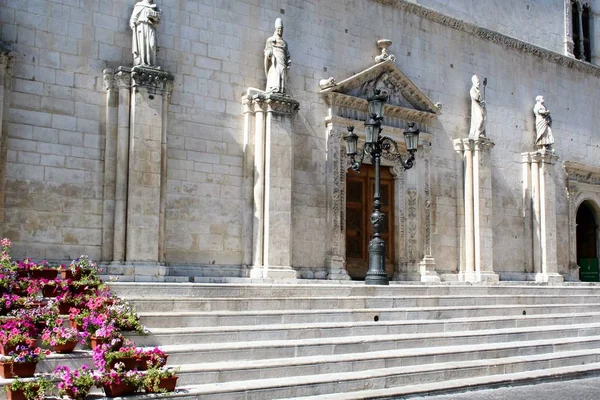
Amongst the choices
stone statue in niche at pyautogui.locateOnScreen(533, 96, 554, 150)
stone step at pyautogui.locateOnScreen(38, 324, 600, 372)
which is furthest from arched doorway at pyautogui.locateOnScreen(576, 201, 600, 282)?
stone step at pyautogui.locateOnScreen(38, 324, 600, 372)

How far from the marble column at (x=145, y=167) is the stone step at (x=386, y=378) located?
5.42 m

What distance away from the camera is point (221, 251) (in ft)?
52.5

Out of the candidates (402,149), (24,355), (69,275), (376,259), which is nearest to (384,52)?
(402,149)

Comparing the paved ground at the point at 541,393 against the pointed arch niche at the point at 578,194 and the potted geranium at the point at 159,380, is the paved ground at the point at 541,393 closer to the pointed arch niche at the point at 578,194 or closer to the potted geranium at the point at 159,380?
the potted geranium at the point at 159,380

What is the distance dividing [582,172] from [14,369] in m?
20.0

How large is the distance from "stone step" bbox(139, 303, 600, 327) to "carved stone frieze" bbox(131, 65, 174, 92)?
17.9 ft

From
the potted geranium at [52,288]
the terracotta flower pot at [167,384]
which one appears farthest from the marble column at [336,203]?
the terracotta flower pot at [167,384]

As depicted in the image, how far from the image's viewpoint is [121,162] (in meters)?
14.5

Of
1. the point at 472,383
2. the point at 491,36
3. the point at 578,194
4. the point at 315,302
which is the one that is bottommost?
the point at 472,383

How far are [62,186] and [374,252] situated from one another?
6.08 metres

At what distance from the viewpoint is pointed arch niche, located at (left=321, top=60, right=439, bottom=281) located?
17.9 meters

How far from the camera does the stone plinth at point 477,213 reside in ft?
65.9

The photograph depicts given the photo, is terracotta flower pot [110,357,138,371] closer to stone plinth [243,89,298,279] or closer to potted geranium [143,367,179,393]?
potted geranium [143,367,179,393]

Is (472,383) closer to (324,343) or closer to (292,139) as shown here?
(324,343)
